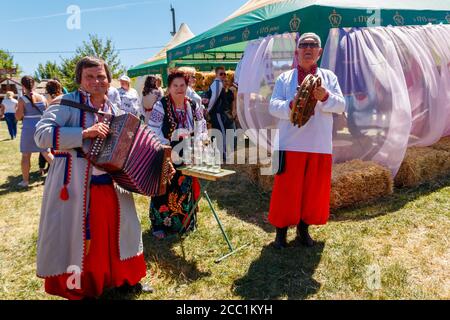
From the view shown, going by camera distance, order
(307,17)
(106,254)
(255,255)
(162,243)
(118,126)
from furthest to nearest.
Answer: (307,17), (162,243), (255,255), (106,254), (118,126)

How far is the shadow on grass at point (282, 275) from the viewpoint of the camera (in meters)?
2.87

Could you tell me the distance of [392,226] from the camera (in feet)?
13.2

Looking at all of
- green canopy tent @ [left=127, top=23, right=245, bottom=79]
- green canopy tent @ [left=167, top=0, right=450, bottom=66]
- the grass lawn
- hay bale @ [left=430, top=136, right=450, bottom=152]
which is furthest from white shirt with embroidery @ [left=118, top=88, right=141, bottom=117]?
green canopy tent @ [left=127, top=23, right=245, bottom=79]

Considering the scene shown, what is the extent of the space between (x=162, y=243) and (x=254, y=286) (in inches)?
50.2

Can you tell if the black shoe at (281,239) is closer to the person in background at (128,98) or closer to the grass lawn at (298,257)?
the grass lawn at (298,257)

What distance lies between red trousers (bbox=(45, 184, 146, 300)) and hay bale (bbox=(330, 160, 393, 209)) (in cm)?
281

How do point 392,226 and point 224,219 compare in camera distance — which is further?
point 224,219

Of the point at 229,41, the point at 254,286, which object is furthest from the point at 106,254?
the point at 229,41

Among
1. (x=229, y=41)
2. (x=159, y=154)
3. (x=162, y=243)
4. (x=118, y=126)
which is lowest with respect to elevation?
(x=162, y=243)

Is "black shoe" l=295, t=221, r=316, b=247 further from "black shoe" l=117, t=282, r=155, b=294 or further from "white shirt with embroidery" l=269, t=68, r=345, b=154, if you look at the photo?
→ "black shoe" l=117, t=282, r=155, b=294

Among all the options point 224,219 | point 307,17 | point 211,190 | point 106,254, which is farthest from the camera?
point 211,190

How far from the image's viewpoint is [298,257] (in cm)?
339

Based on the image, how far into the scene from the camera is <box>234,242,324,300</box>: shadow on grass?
2.87m
